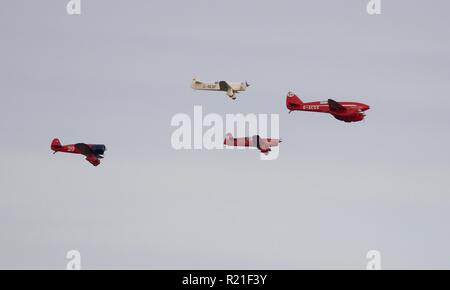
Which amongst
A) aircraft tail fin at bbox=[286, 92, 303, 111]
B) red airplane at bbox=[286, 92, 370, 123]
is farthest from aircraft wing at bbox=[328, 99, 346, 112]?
aircraft tail fin at bbox=[286, 92, 303, 111]

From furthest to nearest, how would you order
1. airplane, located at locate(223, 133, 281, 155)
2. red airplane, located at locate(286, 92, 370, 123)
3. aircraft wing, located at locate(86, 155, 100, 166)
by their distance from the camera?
1. aircraft wing, located at locate(86, 155, 100, 166)
2. airplane, located at locate(223, 133, 281, 155)
3. red airplane, located at locate(286, 92, 370, 123)

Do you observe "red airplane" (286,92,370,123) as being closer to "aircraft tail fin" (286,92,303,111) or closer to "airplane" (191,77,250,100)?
"aircraft tail fin" (286,92,303,111)

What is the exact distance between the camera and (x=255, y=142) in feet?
641

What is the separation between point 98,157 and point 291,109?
105ft

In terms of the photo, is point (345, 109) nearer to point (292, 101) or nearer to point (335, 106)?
point (335, 106)

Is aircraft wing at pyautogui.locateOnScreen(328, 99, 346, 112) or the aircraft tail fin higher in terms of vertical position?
the aircraft tail fin

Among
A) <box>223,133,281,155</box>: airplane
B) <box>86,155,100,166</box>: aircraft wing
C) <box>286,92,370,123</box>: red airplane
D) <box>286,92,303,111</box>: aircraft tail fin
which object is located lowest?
<box>86,155,100,166</box>: aircraft wing

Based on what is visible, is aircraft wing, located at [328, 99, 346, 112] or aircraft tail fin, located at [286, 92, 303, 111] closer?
aircraft wing, located at [328, 99, 346, 112]

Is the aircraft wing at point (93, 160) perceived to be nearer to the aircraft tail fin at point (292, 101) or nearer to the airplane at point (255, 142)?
the airplane at point (255, 142)

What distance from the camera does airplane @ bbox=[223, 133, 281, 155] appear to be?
641 feet

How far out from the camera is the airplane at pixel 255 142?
7687 inches

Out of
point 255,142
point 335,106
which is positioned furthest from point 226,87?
point 335,106
